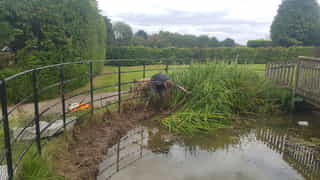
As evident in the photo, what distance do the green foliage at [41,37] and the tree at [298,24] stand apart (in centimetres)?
1664

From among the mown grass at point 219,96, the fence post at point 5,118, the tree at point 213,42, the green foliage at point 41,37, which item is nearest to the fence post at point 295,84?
the mown grass at point 219,96

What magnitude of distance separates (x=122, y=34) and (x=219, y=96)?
12886mm

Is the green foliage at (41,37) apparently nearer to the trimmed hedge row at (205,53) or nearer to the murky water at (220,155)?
the murky water at (220,155)

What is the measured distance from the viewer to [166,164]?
3.50m

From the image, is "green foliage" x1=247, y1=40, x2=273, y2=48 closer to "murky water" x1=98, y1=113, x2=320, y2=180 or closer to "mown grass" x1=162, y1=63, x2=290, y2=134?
"mown grass" x1=162, y1=63, x2=290, y2=134

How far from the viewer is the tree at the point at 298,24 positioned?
1900 cm

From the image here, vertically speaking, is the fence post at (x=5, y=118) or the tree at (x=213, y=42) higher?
the tree at (x=213, y=42)

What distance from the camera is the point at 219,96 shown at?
18.5ft

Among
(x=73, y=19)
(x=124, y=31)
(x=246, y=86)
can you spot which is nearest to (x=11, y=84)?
(x=73, y=19)

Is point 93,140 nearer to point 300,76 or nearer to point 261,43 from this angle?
point 300,76

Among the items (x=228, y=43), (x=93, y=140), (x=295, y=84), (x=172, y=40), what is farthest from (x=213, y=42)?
(x=93, y=140)

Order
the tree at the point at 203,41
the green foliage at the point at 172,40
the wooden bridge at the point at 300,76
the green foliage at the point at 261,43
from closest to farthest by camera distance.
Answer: the wooden bridge at the point at 300,76
the green foliage at the point at 172,40
the tree at the point at 203,41
the green foliage at the point at 261,43

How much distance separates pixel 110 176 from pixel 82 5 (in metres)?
5.85

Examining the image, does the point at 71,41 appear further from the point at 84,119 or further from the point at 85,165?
the point at 85,165
